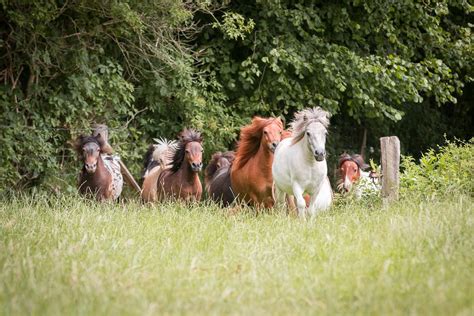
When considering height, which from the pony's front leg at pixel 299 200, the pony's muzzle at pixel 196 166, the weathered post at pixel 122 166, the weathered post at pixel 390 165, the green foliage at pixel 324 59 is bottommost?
the weathered post at pixel 122 166

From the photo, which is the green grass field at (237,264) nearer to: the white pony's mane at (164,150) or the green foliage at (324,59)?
the white pony's mane at (164,150)

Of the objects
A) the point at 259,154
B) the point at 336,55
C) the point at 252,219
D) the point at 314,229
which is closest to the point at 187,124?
the point at 336,55

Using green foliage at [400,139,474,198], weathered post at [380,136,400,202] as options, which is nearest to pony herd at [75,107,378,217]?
weathered post at [380,136,400,202]

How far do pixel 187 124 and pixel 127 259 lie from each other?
11.1 metres

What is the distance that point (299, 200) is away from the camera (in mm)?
11508

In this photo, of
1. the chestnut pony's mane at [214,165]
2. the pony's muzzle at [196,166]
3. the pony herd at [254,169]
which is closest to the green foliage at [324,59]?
the chestnut pony's mane at [214,165]

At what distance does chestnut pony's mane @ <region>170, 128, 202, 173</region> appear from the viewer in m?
14.1

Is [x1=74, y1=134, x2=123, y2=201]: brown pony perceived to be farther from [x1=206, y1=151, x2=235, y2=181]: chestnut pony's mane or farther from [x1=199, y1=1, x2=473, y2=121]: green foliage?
[x1=199, y1=1, x2=473, y2=121]: green foliage

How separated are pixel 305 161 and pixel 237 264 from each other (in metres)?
4.56

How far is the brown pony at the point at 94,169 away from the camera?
13.4 metres

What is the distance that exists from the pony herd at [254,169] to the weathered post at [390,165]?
35.6 inches

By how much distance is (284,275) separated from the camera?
6770mm

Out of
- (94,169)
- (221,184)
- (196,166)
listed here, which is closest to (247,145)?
(196,166)

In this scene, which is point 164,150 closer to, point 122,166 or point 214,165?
point 214,165
